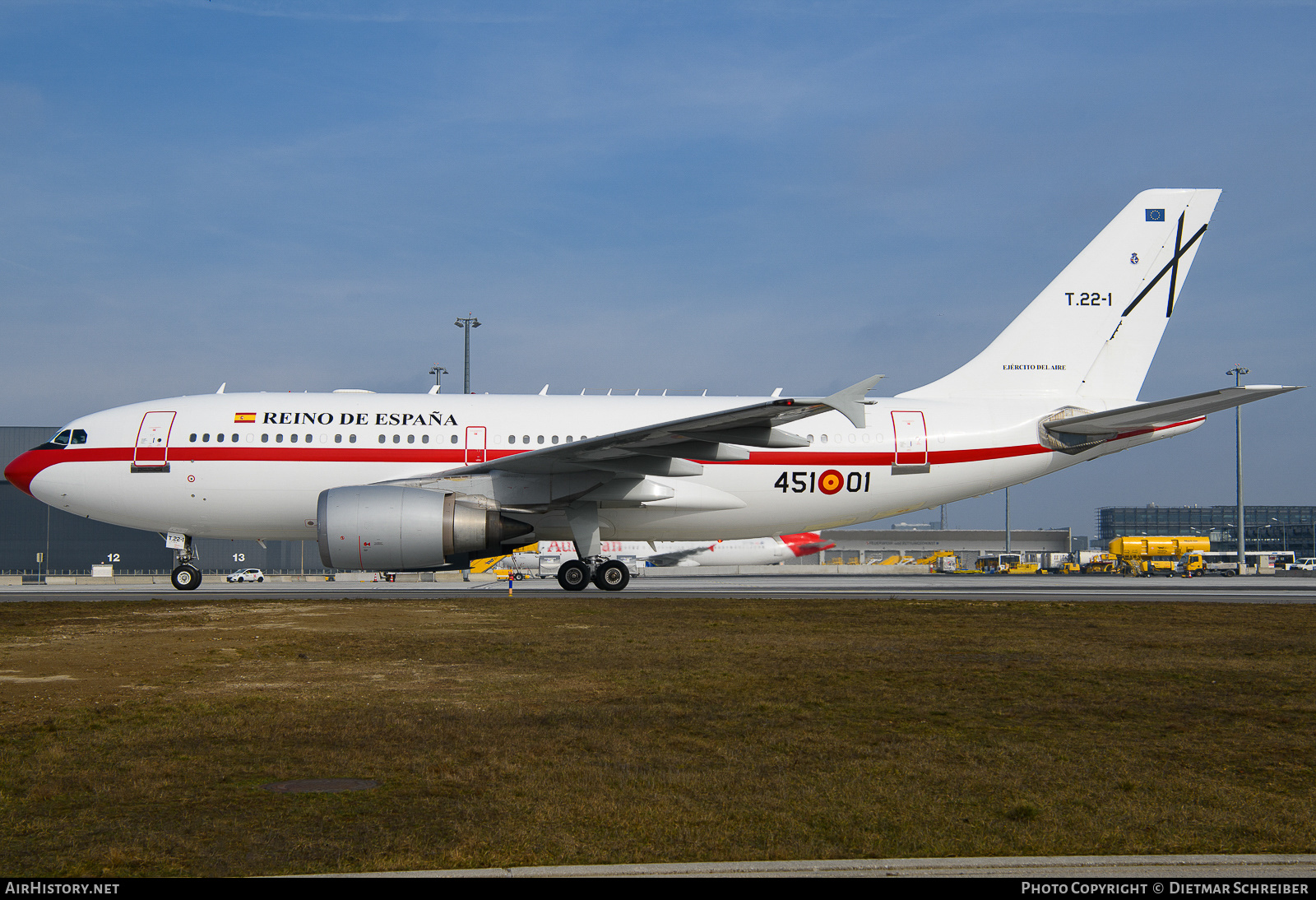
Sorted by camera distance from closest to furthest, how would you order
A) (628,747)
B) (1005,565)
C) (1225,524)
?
(628,747)
(1005,565)
(1225,524)

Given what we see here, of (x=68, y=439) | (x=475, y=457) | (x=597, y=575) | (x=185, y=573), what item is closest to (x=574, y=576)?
(x=597, y=575)

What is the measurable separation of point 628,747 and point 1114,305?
1963 cm

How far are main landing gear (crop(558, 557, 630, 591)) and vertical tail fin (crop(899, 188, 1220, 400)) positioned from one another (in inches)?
377

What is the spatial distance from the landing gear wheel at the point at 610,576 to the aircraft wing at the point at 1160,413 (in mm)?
9991

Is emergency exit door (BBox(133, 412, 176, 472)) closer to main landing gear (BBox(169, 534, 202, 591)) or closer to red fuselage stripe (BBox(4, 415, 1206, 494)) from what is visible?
red fuselage stripe (BBox(4, 415, 1206, 494))

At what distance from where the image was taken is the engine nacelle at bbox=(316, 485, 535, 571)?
675 inches

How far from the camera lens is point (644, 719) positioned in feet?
24.1

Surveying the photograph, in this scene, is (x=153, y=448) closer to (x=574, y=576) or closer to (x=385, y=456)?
(x=385, y=456)

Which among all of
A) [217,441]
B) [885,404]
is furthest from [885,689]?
[217,441]

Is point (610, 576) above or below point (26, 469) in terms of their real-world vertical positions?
below

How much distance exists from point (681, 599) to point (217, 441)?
10.2m

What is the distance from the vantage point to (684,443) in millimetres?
18219

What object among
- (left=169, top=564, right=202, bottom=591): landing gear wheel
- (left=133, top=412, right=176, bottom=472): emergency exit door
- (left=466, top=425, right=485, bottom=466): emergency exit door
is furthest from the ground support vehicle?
(left=133, top=412, right=176, bottom=472): emergency exit door
